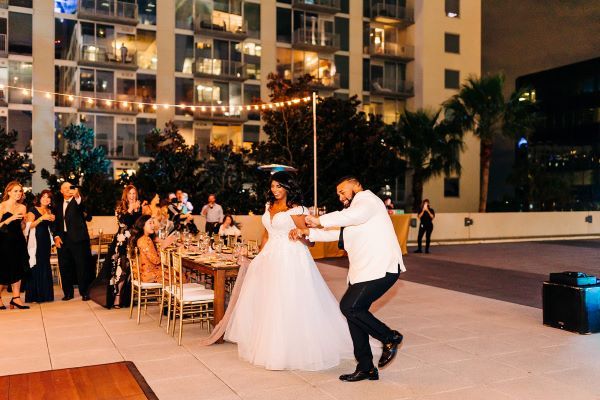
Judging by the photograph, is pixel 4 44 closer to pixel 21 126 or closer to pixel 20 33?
pixel 20 33

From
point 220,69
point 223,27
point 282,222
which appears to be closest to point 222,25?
point 223,27

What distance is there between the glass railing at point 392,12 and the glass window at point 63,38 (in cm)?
1716

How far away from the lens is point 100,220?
17.2 m

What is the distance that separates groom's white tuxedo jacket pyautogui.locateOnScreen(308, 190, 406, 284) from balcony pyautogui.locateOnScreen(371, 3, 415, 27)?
32.7 meters

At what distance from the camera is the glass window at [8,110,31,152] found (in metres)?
28.6

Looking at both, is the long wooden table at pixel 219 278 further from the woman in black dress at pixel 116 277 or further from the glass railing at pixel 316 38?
the glass railing at pixel 316 38

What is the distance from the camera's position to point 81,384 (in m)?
4.96

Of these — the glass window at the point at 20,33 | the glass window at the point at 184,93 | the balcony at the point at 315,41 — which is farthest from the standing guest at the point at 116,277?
the balcony at the point at 315,41

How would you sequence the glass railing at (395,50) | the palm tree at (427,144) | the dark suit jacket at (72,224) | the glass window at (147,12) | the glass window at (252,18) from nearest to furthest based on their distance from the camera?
the dark suit jacket at (72,224) → the palm tree at (427,144) → the glass window at (147,12) → the glass window at (252,18) → the glass railing at (395,50)

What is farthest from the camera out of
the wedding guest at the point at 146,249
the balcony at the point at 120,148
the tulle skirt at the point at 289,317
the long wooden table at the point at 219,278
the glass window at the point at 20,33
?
the balcony at the point at 120,148

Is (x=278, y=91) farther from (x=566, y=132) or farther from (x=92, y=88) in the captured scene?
(x=566, y=132)

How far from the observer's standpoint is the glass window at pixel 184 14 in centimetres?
→ 3120

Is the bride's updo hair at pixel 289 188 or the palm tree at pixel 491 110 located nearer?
the bride's updo hair at pixel 289 188

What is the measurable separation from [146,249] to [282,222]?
2856mm
